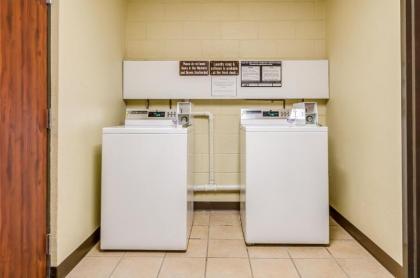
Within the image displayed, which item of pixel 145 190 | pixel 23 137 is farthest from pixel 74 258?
pixel 23 137

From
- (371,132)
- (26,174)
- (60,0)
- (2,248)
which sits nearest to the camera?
(2,248)

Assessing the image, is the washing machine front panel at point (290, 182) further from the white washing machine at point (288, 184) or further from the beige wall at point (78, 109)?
the beige wall at point (78, 109)

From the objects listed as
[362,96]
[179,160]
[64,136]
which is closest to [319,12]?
[362,96]

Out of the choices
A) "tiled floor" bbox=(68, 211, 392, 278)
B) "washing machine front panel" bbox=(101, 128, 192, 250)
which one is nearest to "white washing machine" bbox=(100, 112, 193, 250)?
"washing machine front panel" bbox=(101, 128, 192, 250)

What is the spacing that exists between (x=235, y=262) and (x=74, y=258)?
1058mm

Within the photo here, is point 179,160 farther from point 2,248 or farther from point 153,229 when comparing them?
point 2,248

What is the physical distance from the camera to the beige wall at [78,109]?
77.4 inches

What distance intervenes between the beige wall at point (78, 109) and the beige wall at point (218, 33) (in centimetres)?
51

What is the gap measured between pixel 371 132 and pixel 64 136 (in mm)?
2045

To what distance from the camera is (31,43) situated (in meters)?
1.76

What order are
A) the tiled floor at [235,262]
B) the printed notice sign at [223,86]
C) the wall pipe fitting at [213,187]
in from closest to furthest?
the tiled floor at [235,262]
the printed notice sign at [223,86]
the wall pipe fitting at [213,187]

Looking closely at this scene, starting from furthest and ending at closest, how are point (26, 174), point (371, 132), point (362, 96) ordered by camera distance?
point (362, 96) → point (371, 132) → point (26, 174)

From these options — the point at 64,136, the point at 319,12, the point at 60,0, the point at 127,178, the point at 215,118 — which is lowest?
the point at 127,178
